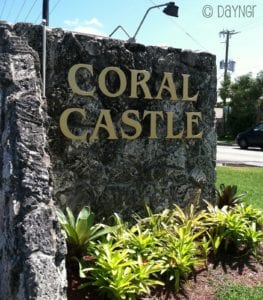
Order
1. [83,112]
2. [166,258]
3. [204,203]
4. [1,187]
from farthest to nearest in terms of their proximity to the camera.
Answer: [204,203], [83,112], [166,258], [1,187]

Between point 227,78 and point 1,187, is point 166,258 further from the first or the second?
point 227,78

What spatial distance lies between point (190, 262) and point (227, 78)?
38.0m

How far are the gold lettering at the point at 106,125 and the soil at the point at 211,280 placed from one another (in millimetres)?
1527

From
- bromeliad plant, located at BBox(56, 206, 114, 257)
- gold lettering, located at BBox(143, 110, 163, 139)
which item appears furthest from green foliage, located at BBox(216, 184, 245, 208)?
bromeliad plant, located at BBox(56, 206, 114, 257)

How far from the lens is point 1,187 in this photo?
330 cm

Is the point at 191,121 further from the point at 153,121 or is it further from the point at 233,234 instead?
the point at 233,234

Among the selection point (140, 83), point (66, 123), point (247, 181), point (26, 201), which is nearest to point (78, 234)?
point (66, 123)

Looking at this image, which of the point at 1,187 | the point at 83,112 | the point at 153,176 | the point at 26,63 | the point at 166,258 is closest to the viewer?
the point at 1,187

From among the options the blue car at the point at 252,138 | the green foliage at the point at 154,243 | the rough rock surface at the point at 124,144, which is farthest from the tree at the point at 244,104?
the green foliage at the point at 154,243

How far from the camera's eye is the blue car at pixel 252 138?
85.2 ft

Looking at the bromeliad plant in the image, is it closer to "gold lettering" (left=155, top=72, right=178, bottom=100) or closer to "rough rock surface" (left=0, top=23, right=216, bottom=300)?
"rough rock surface" (left=0, top=23, right=216, bottom=300)

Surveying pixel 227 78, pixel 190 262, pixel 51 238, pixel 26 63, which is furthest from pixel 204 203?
pixel 227 78

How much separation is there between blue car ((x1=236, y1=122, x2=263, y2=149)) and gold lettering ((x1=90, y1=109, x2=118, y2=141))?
70.8ft

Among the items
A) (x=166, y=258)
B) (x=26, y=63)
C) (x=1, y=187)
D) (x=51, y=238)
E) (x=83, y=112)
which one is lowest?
(x=166, y=258)
